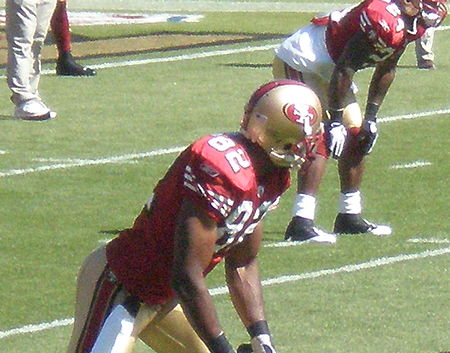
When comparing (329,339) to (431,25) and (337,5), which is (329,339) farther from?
(337,5)

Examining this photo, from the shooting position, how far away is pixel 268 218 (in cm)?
919

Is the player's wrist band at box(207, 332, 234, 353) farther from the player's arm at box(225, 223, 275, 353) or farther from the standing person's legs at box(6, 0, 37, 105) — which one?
the standing person's legs at box(6, 0, 37, 105)

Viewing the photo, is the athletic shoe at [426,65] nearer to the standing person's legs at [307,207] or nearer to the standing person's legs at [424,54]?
the standing person's legs at [424,54]

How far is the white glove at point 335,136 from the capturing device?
27.0 feet

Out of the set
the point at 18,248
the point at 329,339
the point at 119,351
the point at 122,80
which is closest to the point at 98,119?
the point at 122,80

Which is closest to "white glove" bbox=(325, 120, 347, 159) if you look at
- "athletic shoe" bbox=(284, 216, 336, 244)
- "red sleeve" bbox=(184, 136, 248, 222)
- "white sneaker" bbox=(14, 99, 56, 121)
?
"athletic shoe" bbox=(284, 216, 336, 244)

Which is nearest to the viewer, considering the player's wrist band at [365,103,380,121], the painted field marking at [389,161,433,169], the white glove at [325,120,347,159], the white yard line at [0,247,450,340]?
the white yard line at [0,247,450,340]

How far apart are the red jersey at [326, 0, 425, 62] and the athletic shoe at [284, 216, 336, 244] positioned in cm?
92

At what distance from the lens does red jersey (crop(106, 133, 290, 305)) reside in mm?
4641

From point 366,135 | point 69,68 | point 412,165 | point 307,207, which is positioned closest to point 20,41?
point 69,68

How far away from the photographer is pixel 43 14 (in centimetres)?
1176

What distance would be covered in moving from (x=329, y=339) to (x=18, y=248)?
233 centimetres

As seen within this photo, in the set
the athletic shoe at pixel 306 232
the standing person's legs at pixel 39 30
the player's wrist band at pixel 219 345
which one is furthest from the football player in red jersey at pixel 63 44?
the player's wrist band at pixel 219 345

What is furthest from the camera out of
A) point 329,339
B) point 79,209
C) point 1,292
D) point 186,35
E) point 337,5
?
point 337,5
